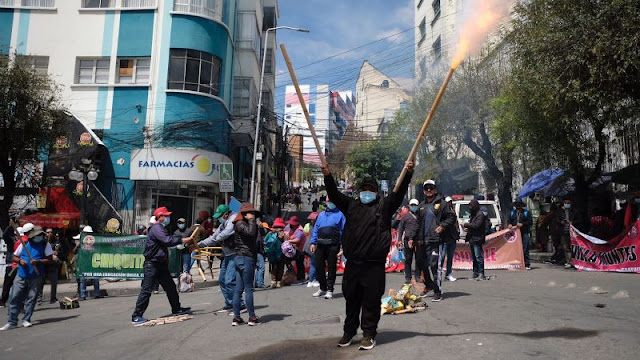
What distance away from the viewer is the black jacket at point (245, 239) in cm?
714

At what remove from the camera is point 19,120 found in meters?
15.3

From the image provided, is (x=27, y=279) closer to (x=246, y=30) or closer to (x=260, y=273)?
(x=260, y=273)

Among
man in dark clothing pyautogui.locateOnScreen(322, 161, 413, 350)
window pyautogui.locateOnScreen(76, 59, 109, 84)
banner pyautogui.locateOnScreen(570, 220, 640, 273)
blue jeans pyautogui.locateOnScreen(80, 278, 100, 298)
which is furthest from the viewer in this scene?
window pyautogui.locateOnScreen(76, 59, 109, 84)

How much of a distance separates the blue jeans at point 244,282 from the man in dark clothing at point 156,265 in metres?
0.98

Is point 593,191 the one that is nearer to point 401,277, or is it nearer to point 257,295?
point 401,277

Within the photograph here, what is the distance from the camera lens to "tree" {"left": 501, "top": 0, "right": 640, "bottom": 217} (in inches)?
452

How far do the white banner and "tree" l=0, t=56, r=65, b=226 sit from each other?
5694mm

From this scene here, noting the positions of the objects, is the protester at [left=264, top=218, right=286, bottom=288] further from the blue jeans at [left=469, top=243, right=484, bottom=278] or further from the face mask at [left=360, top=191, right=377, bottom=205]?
the face mask at [left=360, top=191, right=377, bottom=205]

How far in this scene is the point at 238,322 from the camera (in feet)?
23.1

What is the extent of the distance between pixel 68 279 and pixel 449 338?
1221cm

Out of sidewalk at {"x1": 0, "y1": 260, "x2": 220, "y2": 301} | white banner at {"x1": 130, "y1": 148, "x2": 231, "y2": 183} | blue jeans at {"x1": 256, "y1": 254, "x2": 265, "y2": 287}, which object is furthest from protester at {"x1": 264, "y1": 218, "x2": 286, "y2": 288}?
white banner at {"x1": 130, "y1": 148, "x2": 231, "y2": 183}

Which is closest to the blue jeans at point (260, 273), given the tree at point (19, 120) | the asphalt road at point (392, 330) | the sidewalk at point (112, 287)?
the asphalt road at point (392, 330)

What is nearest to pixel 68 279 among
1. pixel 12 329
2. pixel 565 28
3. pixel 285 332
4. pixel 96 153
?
pixel 12 329

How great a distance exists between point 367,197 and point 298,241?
6453 millimetres
